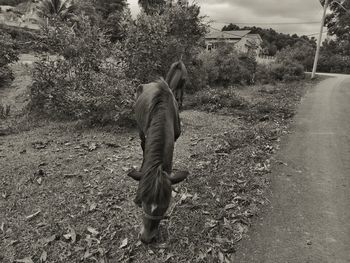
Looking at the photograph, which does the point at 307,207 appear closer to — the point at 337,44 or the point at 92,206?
the point at 92,206

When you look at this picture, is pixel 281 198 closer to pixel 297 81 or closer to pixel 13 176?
pixel 13 176

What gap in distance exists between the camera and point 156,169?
326cm

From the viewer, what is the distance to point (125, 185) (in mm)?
5805

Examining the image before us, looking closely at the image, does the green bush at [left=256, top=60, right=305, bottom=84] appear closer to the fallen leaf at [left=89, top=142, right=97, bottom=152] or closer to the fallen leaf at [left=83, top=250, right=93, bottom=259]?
the fallen leaf at [left=89, top=142, right=97, bottom=152]

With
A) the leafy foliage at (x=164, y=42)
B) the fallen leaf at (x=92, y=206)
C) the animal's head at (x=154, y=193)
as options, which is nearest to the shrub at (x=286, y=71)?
the leafy foliage at (x=164, y=42)

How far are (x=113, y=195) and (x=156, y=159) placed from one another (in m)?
2.46

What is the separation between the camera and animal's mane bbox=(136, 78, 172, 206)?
123 inches

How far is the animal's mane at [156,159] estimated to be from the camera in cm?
313

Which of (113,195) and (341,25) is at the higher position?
(341,25)

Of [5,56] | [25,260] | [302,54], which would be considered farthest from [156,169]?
[302,54]

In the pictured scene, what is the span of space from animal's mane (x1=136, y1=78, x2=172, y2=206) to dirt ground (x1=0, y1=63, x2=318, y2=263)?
130 cm

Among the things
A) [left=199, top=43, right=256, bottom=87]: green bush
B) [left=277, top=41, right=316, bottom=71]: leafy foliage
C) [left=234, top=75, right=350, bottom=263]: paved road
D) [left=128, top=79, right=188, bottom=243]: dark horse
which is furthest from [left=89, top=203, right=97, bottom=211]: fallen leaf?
[left=277, top=41, right=316, bottom=71]: leafy foliage

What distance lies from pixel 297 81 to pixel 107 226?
22.1 metres

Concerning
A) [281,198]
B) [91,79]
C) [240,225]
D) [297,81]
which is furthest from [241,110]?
[297,81]
